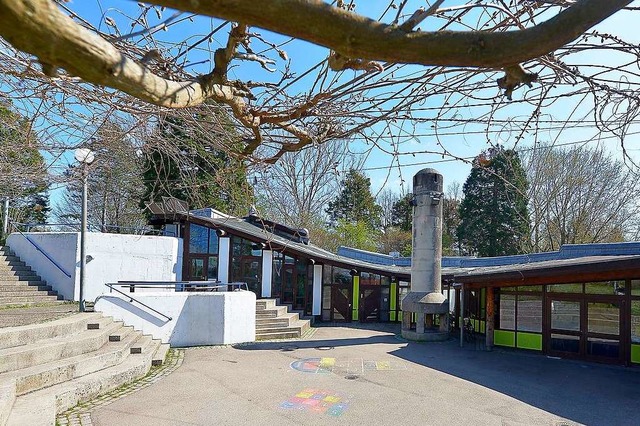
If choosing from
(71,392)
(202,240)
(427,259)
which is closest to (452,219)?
(427,259)

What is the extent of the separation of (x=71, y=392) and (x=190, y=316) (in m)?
6.29

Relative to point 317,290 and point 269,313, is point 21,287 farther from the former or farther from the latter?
point 317,290

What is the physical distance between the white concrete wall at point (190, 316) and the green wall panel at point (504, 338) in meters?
8.37

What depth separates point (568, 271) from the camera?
12547 millimetres

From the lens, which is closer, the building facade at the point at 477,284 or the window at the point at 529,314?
the building facade at the point at 477,284

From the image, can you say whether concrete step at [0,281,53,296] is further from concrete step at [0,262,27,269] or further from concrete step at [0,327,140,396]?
concrete step at [0,327,140,396]

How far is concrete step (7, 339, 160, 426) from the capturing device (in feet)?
16.8

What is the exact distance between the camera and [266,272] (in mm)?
18953

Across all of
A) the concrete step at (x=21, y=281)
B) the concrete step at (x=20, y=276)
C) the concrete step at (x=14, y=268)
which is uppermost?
the concrete step at (x=14, y=268)

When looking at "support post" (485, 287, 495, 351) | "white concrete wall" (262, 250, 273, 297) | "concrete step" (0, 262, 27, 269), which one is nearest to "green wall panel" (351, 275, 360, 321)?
"white concrete wall" (262, 250, 273, 297)

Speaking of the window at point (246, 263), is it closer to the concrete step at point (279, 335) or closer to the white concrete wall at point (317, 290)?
the white concrete wall at point (317, 290)

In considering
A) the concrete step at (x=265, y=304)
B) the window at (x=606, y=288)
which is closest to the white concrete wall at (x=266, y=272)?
the concrete step at (x=265, y=304)

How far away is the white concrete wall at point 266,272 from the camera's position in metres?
18.9

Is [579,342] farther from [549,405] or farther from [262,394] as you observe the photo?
[262,394]
